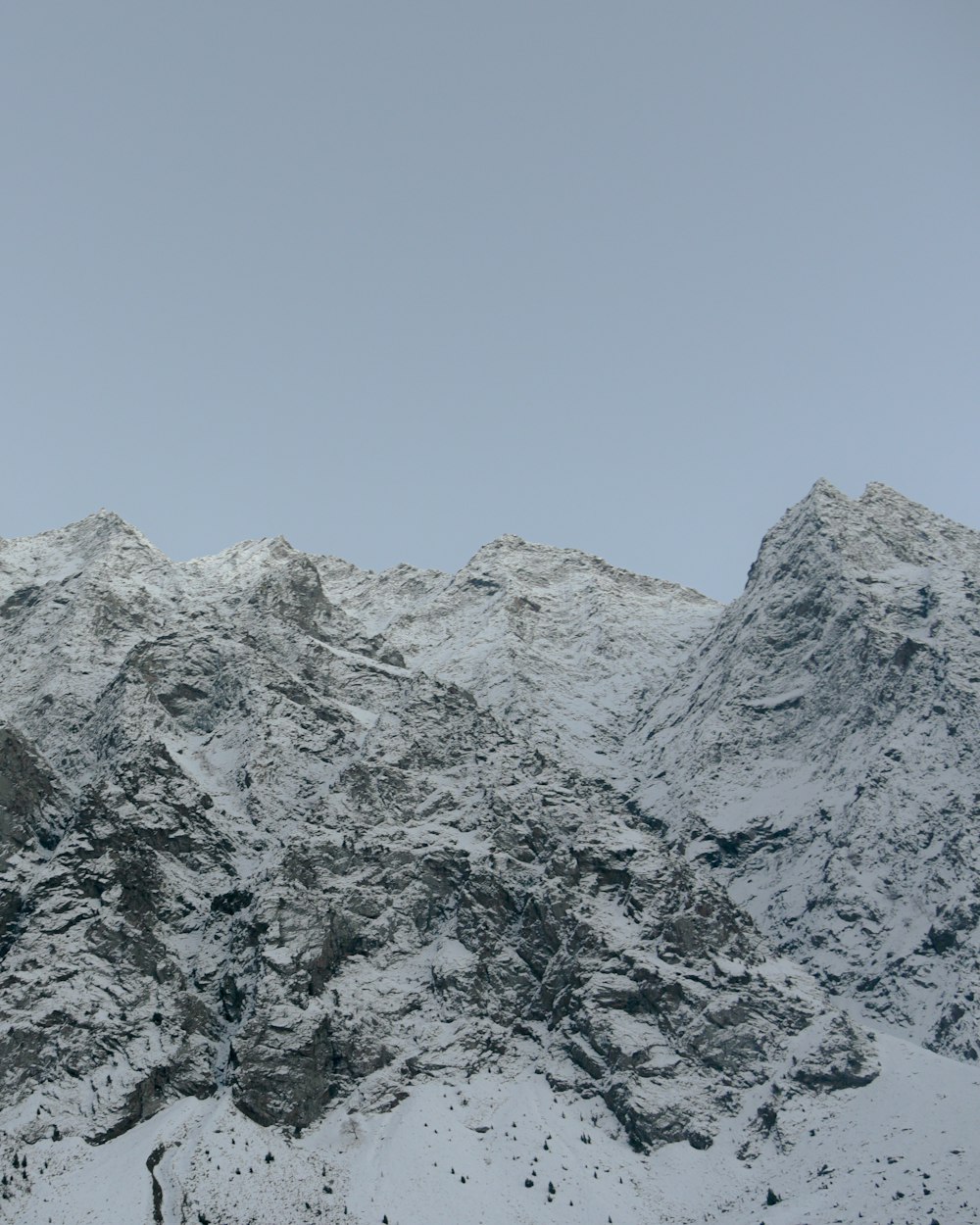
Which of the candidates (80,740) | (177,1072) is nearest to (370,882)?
(177,1072)

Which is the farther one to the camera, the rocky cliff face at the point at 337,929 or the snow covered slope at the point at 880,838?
the snow covered slope at the point at 880,838

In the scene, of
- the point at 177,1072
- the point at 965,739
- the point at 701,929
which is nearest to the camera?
the point at 177,1072

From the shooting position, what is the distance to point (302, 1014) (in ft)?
431

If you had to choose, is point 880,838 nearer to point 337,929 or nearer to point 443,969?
point 443,969

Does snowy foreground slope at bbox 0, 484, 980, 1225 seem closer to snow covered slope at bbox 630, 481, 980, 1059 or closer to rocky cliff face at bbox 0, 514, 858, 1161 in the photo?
rocky cliff face at bbox 0, 514, 858, 1161

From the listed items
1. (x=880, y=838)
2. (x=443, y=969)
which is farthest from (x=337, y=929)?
(x=880, y=838)

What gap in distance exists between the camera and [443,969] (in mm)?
141500

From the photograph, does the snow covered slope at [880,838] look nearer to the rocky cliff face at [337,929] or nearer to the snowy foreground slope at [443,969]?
the snowy foreground slope at [443,969]

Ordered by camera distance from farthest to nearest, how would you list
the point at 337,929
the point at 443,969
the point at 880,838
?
the point at 880,838 < the point at 337,929 < the point at 443,969

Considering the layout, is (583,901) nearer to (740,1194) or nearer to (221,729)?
(740,1194)

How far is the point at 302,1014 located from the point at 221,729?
2021 inches

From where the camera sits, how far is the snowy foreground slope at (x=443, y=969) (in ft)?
383

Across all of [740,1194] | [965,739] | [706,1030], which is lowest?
[740,1194]

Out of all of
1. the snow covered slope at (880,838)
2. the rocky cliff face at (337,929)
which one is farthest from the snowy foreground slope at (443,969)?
the snow covered slope at (880,838)
